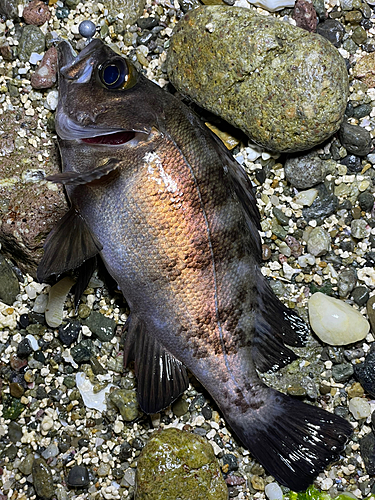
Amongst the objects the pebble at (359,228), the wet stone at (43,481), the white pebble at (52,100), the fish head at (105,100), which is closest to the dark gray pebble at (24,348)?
the wet stone at (43,481)

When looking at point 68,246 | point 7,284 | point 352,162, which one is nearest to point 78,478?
point 7,284

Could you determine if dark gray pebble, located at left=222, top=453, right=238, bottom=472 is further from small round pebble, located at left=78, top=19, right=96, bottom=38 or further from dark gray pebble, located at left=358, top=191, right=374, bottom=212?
small round pebble, located at left=78, top=19, right=96, bottom=38

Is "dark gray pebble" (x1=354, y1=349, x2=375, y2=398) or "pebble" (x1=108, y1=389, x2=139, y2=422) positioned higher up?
"dark gray pebble" (x1=354, y1=349, x2=375, y2=398)

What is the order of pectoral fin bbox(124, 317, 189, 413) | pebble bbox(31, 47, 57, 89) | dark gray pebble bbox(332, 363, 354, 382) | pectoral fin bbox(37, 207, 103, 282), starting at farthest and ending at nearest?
pebble bbox(31, 47, 57, 89) → dark gray pebble bbox(332, 363, 354, 382) → pectoral fin bbox(124, 317, 189, 413) → pectoral fin bbox(37, 207, 103, 282)

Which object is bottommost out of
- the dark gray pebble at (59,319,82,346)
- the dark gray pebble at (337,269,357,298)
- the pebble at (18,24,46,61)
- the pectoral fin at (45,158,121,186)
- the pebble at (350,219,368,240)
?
the dark gray pebble at (59,319,82,346)

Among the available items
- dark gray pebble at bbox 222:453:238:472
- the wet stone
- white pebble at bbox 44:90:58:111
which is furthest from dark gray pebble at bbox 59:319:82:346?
white pebble at bbox 44:90:58:111

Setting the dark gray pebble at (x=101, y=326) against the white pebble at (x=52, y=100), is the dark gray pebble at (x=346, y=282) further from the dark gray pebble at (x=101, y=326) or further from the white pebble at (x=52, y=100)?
the white pebble at (x=52, y=100)
